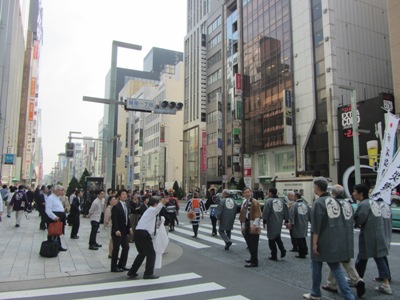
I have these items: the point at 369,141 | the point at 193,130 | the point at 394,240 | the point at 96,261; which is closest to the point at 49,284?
the point at 96,261

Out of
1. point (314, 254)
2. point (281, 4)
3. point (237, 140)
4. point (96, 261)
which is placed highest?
point (281, 4)

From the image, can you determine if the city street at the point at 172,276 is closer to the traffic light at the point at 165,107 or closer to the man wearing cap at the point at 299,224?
the man wearing cap at the point at 299,224

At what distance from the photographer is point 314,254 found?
5258 mm

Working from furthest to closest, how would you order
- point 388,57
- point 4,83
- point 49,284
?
1. point 4,83
2. point 388,57
3. point 49,284

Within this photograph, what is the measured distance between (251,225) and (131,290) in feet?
10.7

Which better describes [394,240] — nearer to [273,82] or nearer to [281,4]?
[273,82]

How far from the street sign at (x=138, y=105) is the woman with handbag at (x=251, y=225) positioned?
642cm

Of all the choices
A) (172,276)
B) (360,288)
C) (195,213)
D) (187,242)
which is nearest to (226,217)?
(187,242)

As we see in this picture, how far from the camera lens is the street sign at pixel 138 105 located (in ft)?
43.7

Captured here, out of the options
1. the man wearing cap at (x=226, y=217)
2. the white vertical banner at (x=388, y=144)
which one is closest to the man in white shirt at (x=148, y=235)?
the man wearing cap at (x=226, y=217)

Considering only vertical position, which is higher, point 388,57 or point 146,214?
point 388,57

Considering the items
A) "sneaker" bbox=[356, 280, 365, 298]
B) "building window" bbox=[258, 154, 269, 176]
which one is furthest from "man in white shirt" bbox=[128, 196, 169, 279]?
"building window" bbox=[258, 154, 269, 176]

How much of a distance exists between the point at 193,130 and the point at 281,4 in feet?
95.8

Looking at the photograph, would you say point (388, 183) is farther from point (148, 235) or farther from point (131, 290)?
point (131, 290)
